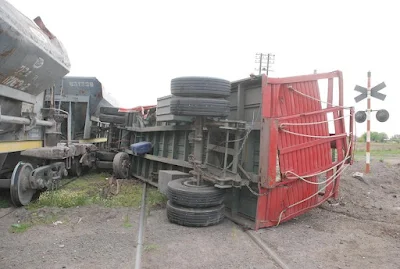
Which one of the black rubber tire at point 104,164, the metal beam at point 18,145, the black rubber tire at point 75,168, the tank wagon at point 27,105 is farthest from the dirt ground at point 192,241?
the black rubber tire at point 104,164

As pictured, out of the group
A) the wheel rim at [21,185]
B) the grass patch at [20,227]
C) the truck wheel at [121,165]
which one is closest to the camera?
the grass patch at [20,227]

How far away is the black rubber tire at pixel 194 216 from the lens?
498cm

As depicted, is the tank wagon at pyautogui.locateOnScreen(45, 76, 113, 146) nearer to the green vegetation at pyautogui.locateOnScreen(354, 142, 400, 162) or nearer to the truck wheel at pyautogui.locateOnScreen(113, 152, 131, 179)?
the truck wheel at pyautogui.locateOnScreen(113, 152, 131, 179)

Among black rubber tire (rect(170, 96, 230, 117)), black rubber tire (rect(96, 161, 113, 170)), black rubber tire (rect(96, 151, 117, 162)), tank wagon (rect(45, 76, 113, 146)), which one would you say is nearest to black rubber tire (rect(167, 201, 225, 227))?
black rubber tire (rect(170, 96, 230, 117))

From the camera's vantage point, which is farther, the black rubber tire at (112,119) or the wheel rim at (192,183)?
the black rubber tire at (112,119)

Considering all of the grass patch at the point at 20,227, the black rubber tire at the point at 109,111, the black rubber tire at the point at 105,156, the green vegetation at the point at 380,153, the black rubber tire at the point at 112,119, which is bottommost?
the grass patch at the point at 20,227

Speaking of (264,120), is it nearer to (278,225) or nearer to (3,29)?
(278,225)

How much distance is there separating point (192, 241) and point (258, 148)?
70.3 inches

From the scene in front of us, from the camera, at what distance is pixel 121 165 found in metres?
9.11

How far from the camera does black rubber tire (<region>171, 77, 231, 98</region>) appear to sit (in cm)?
512

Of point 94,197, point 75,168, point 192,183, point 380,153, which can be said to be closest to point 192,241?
point 192,183

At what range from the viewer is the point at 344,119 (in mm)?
5855

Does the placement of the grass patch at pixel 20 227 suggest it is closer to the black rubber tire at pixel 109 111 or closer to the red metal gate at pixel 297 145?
the red metal gate at pixel 297 145

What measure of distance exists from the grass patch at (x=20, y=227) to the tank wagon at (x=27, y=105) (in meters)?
0.96
